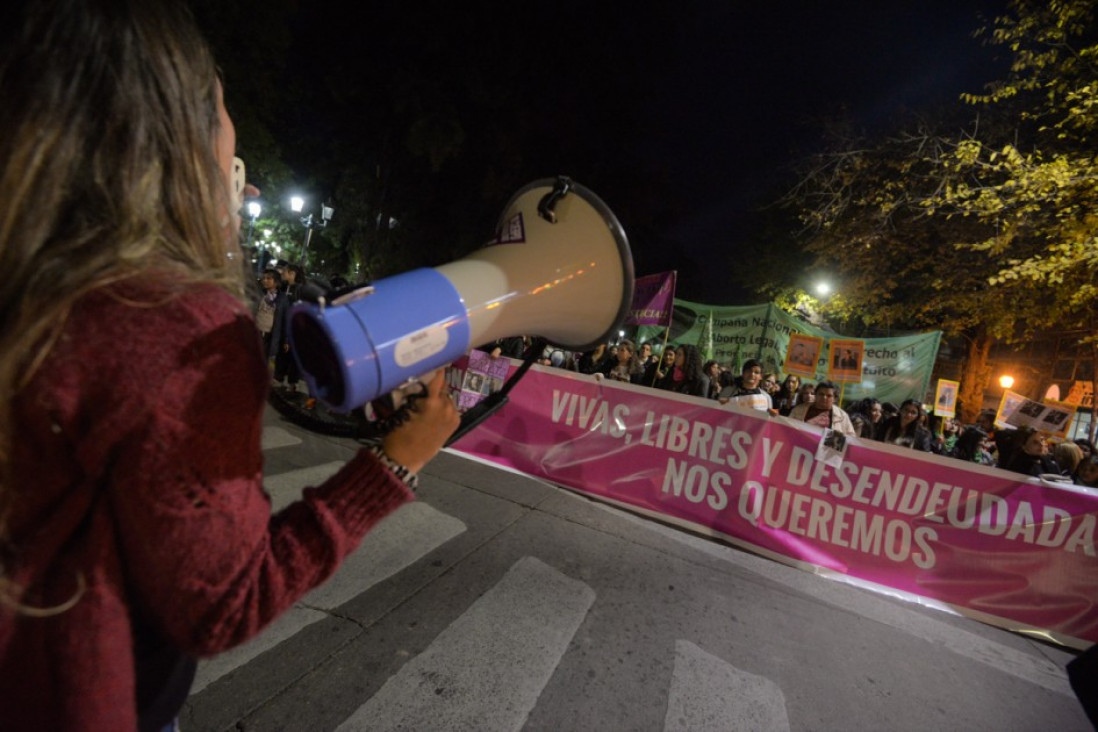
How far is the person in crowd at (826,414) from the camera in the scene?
15.8 ft

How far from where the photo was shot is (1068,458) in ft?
18.2

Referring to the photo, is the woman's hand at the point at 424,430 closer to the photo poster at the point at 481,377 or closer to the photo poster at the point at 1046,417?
the photo poster at the point at 481,377

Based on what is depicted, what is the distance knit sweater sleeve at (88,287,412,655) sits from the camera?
1.85 feet

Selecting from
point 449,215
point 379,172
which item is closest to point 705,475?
point 449,215

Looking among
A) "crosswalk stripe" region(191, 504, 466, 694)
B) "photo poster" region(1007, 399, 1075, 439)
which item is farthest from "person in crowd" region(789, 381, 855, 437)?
"photo poster" region(1007, 399, 1075, 439)

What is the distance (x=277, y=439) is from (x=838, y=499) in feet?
16.5

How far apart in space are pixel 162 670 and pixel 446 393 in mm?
613

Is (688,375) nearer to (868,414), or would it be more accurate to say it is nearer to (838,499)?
(838,499)

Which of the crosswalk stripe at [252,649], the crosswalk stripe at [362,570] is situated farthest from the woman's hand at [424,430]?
the crosswalk stripe at [252,649]

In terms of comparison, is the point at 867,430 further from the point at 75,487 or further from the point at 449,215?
the point at 449,215

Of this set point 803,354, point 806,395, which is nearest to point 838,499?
point 806,395

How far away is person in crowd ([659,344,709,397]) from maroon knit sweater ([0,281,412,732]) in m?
6.02

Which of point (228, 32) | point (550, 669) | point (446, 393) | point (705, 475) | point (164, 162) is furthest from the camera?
point (228, 32)

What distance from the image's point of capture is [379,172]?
1822cm
